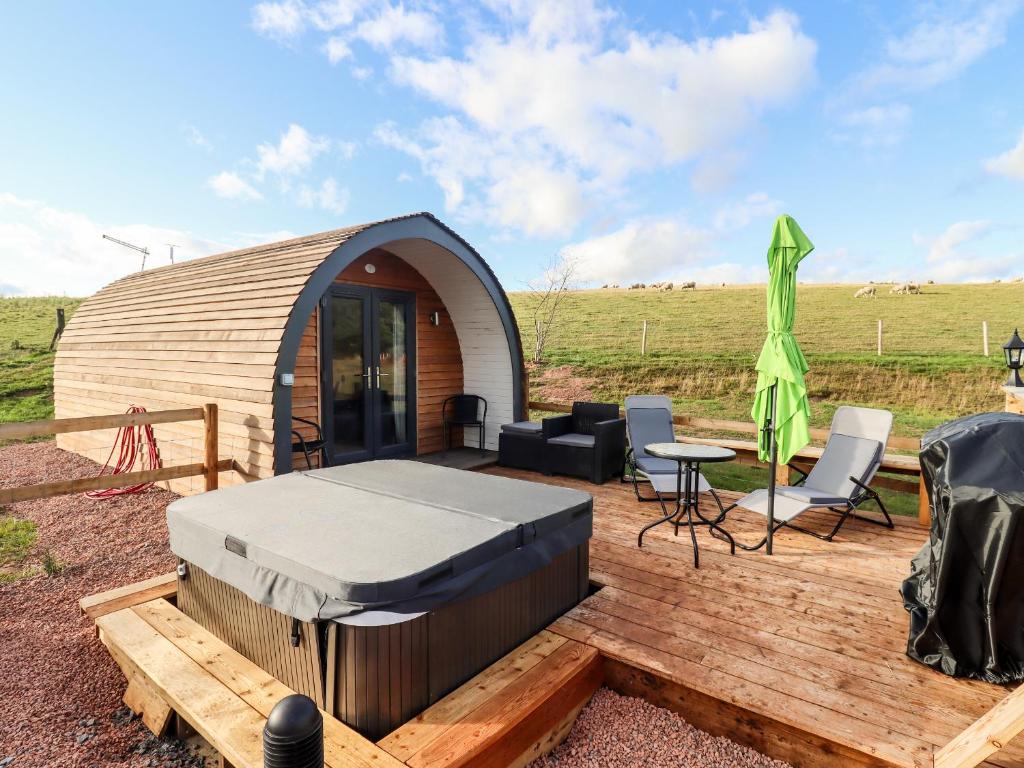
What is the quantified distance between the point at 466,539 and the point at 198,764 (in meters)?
1.42

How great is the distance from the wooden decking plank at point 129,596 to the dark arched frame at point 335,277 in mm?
1402

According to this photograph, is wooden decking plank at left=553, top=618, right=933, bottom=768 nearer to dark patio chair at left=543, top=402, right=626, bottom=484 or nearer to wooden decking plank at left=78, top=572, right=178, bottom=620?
wooden decking plank at left=78, top=572, right=178, bottom=620

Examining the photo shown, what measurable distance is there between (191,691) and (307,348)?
13.4ft

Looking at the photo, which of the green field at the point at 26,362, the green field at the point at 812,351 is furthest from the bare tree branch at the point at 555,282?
the green field at the point at 26,362

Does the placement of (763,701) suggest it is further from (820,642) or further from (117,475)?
(117,475)

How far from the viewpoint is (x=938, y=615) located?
233cm

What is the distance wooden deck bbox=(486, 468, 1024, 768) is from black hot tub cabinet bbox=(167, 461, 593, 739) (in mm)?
494

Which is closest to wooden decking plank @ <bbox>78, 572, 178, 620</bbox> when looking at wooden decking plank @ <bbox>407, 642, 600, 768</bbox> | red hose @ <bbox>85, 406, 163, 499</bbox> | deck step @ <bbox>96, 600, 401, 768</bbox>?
deck step @ <bbox>96, 600, 401, 768</bbox>

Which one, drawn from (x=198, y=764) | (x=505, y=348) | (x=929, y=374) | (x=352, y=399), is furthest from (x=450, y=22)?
(x=929, y=374)

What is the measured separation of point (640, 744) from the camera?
2.16m

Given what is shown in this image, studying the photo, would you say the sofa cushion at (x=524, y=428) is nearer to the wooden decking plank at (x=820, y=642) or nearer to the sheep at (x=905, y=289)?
the wooden decking plank at (x=820, y=642)

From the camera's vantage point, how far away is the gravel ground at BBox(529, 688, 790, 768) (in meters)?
2.07

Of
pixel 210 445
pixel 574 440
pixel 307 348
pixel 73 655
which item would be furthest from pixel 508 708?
pixel 307 348

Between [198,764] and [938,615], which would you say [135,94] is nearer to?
[198,764]
